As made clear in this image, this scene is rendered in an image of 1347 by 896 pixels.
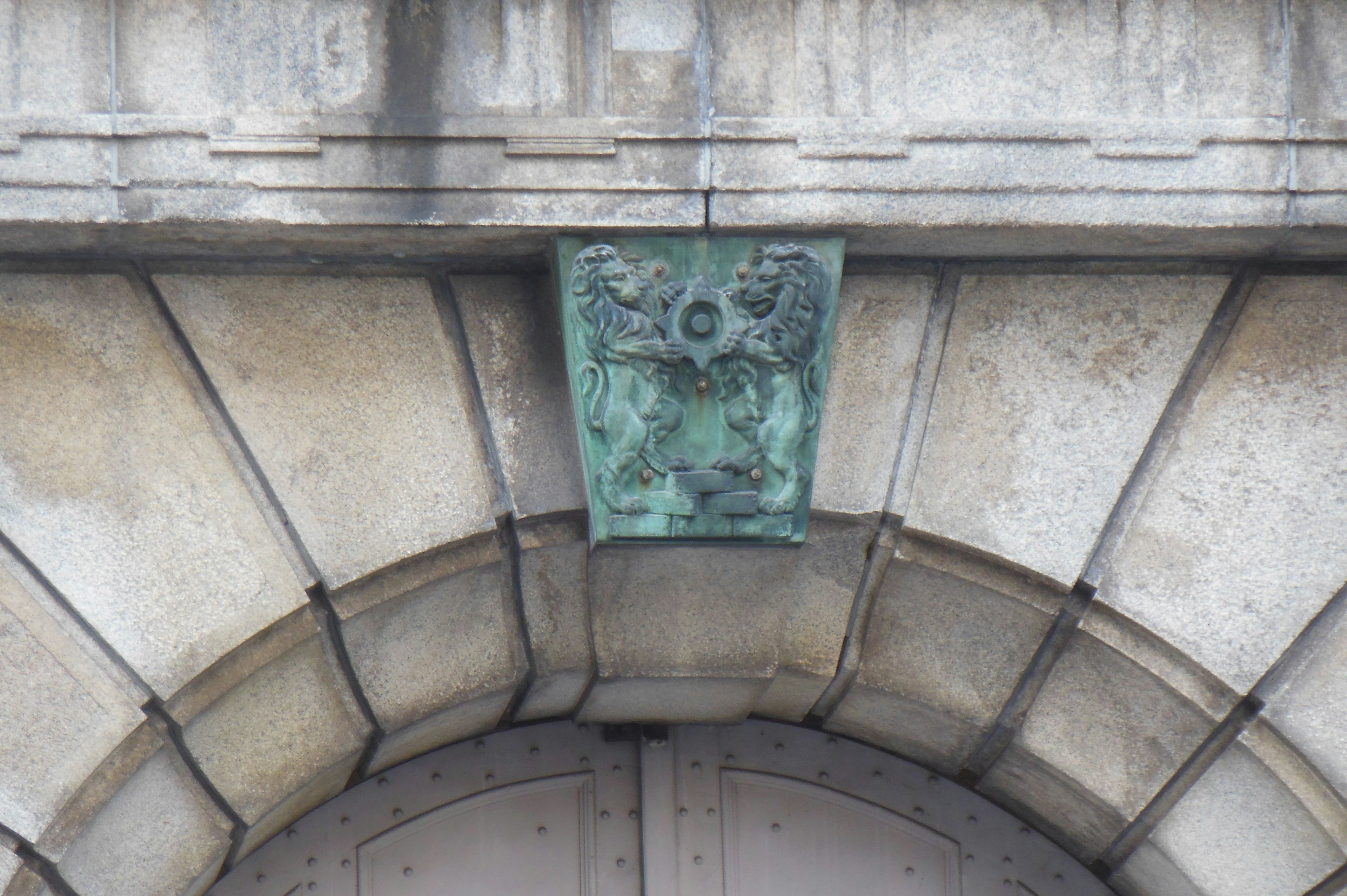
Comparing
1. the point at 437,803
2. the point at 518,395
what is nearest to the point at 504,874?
the point at 437,803

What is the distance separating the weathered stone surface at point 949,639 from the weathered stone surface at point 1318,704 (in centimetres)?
48

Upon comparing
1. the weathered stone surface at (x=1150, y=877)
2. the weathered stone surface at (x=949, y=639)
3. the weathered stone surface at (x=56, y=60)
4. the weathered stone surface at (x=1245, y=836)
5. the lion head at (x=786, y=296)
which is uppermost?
the weathered stone surface at (x=56, y=60)

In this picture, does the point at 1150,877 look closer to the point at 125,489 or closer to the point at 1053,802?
the point at 1053,802

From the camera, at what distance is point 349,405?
2.85 m

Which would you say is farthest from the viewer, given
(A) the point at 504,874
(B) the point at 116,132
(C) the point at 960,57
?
(A) the point at 504,874

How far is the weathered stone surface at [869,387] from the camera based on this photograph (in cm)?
291

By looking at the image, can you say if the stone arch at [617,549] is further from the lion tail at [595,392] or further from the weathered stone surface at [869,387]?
the lion tail at [595,392]

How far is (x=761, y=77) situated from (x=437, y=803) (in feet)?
5.85

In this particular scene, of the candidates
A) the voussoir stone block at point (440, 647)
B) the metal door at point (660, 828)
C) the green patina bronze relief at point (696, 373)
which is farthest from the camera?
the metal door at point (660, 828)

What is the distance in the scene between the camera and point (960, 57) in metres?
2.80

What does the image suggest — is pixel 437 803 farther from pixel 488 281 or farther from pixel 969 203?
pixel 969 203

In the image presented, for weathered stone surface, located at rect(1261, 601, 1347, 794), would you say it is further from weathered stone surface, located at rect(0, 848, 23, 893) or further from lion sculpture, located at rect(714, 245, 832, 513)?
weathered stone surface, located at rect(0, 848, 23, 893)

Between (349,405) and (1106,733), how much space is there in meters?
1.75

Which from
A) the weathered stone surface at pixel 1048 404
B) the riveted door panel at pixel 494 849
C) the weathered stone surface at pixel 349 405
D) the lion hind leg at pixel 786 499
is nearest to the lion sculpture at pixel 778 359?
the lion hind leg at pixel 786 499
